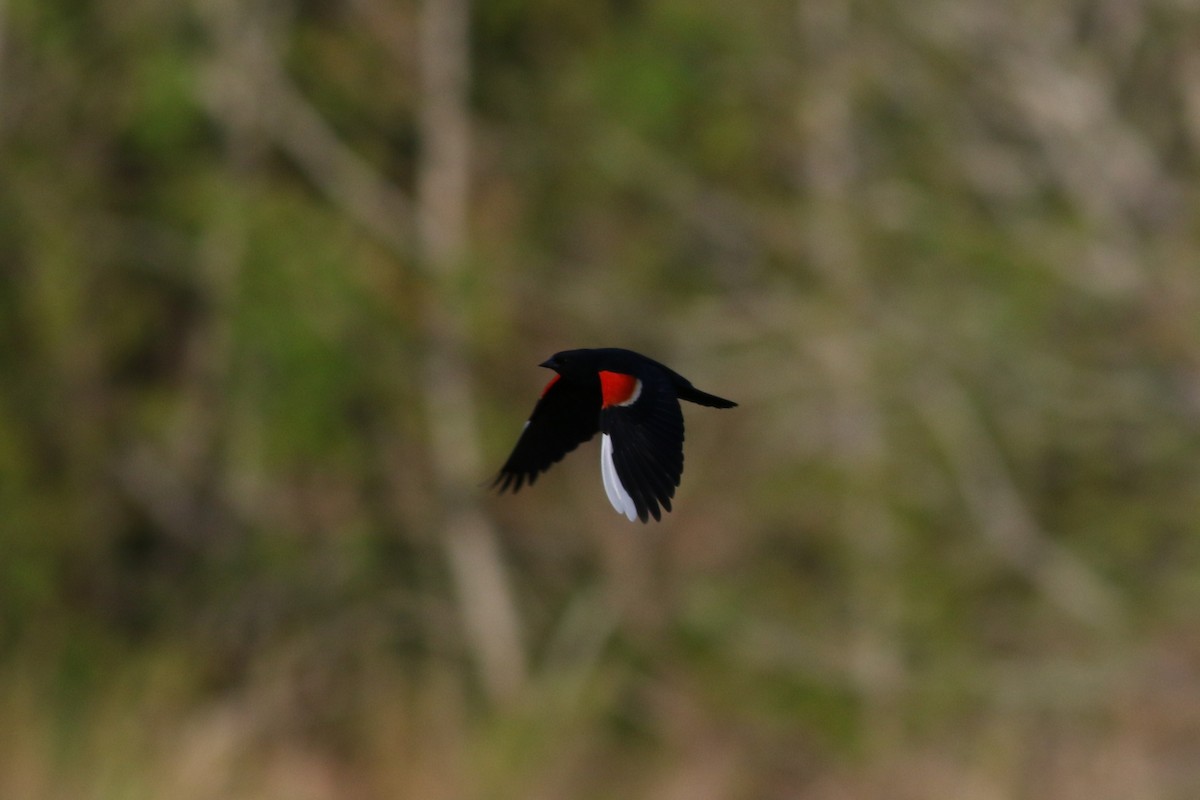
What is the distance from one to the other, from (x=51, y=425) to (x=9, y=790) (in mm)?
6417

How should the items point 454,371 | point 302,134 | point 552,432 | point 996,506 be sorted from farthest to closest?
1. point 302,134
2. point 454,371
3. point 996,506
4. point 552,432

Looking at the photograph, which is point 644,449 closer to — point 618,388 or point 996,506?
point 618,388

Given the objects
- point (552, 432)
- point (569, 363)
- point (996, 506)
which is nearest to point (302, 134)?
point (996, 506)

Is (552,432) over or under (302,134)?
under

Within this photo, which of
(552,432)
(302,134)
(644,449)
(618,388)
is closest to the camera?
(644,449)

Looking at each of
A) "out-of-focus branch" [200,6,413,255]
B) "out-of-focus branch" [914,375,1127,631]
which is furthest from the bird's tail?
"out-of-focus branch" [200,6,413,255]

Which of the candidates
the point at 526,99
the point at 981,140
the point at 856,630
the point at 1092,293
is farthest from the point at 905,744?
the point at 526,99

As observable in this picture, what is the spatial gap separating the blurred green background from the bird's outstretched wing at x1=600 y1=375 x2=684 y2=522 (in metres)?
6.89

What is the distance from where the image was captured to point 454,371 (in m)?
12.7

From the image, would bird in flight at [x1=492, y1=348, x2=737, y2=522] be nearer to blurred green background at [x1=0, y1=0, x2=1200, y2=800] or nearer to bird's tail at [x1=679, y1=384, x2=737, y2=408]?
bird's tail at [x1=679, y1=384, x2=737, y2=408]

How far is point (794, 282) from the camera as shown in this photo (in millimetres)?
12328

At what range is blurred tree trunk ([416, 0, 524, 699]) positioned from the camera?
12617mm

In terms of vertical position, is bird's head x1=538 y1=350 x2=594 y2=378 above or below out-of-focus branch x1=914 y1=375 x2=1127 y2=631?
below

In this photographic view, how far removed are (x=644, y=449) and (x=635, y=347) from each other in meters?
8.58
